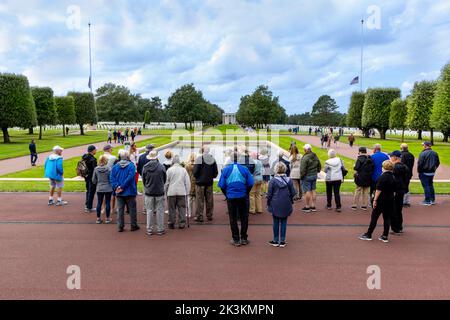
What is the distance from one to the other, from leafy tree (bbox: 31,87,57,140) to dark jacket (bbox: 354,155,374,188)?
→ 51.5 metres

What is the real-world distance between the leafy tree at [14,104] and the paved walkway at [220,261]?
122 feet

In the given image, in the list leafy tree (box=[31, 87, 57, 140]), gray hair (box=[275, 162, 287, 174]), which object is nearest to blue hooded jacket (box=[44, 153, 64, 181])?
gray hair (box=[275, 162, 287, 174])

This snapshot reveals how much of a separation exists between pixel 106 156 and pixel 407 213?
8290 millimetres

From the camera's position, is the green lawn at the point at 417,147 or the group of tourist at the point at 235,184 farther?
the green lawn at the point at 417,147

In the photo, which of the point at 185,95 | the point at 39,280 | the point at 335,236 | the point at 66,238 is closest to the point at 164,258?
the point at 39,280

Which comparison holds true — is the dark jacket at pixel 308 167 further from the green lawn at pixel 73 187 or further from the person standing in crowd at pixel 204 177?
the green lawn at pixel 73 187

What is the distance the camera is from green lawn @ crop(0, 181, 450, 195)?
13.8 meters

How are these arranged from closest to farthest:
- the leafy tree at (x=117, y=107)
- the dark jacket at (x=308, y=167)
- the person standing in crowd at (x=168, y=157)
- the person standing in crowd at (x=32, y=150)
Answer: the person standing in crowd at (x=168, y=157)
the dark jacket at (x=308, y=167)
the person standing in crowd at (x=32, y=150)
the leafy tree at (x=117, y=107)

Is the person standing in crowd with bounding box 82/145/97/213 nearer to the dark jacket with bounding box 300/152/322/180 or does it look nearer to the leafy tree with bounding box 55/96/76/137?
the dark jacket with bounding box 300/152/322/180

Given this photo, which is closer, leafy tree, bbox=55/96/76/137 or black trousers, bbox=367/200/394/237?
black trousers, bbox=367/200/394/237

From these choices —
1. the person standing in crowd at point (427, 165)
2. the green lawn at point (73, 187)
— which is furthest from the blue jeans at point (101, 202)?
the person standing in crowd at point (427, 165)

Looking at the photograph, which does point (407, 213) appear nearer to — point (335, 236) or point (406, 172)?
point (406, 172)

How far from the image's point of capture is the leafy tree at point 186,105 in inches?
Answer: 3201
